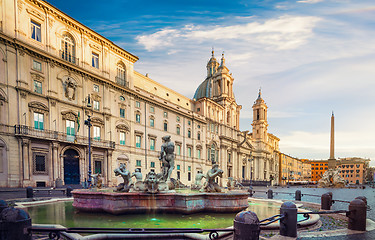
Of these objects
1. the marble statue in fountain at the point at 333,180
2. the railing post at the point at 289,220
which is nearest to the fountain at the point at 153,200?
the railing post at the point at 289,220

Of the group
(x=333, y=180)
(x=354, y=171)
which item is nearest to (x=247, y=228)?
(x=333, y=180)

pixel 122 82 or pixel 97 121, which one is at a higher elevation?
pixel 122 82

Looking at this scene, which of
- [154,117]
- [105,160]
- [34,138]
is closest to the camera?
[34,138]

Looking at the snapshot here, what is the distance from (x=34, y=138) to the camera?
2302 cm

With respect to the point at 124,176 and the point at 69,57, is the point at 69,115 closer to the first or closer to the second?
the point at 69,57

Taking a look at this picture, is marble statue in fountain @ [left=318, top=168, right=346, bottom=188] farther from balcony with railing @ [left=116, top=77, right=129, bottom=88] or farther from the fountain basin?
the fountain basin

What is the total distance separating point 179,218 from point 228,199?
2.31 metres

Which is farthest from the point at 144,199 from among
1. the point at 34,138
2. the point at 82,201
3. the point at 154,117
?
the point at 154,117

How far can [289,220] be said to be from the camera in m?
5.75

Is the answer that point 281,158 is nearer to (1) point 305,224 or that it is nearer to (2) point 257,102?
(2) point 257,102

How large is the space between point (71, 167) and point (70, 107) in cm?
711

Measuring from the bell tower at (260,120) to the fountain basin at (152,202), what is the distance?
80.3 meters

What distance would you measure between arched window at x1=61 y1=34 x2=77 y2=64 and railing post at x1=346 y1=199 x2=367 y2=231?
1204 inches

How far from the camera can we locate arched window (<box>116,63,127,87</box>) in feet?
115
